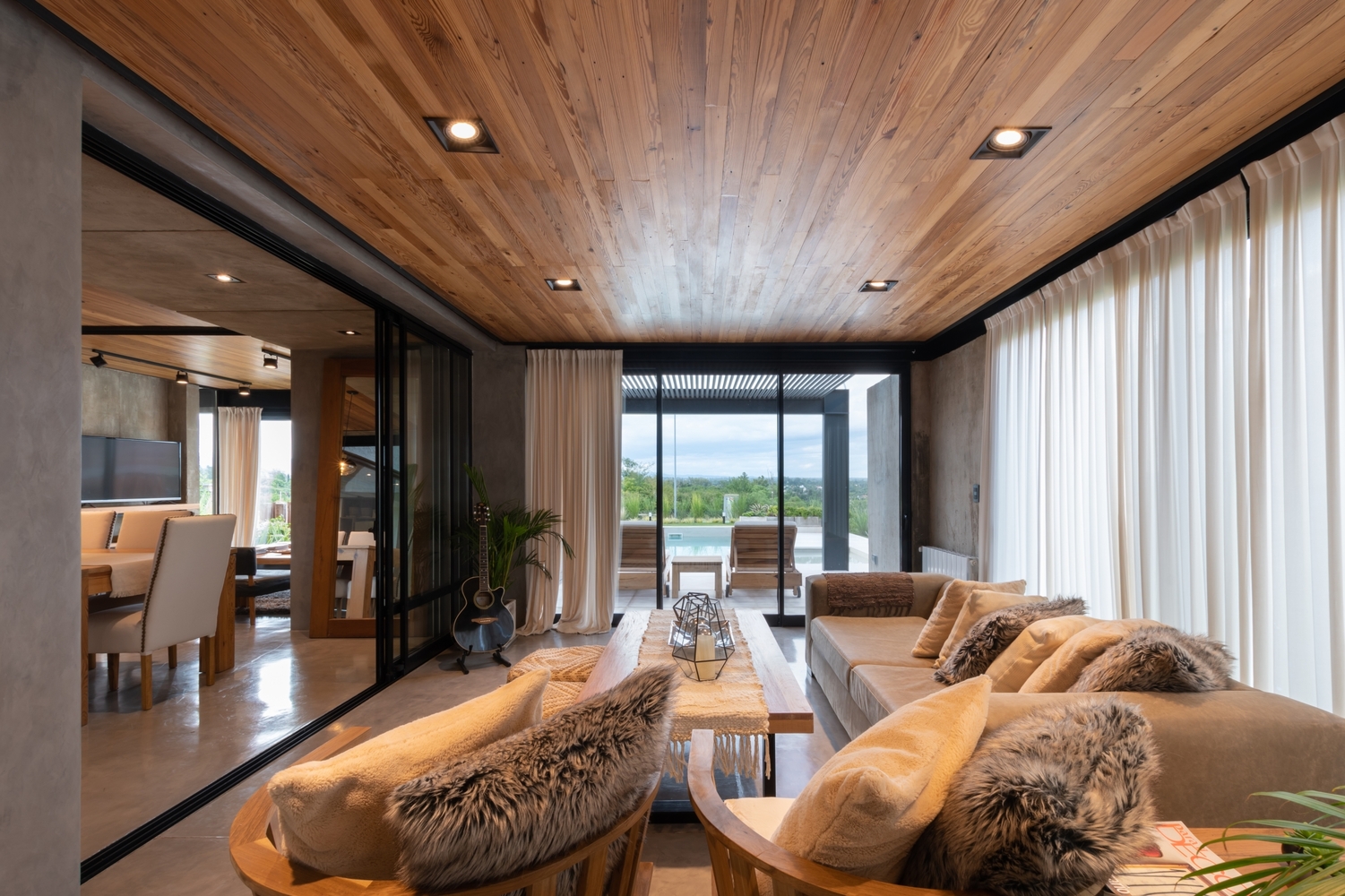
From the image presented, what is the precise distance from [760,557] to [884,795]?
5093mm

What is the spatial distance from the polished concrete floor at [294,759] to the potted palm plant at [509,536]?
52.0 inches

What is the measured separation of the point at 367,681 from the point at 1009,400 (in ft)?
14.3

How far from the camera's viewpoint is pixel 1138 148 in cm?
246

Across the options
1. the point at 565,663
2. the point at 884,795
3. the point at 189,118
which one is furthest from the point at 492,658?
the point at 884,795

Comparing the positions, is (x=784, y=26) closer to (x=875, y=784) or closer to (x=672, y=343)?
(x=875, y=784)

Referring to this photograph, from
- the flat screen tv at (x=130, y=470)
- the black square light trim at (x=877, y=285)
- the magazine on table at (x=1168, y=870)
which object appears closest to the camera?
the magazine on table at (x=1168, y=870)

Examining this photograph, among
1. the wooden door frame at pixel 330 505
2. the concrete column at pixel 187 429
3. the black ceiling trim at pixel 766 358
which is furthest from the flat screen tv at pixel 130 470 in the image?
the black ceiling trim at pixel 766 358

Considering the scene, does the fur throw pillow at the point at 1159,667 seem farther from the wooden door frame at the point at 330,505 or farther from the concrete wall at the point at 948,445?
the wooden door frame at the point at 330,505

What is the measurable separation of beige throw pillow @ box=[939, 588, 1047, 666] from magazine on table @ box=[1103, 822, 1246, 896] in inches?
61.9

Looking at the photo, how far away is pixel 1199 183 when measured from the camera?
2701 mm

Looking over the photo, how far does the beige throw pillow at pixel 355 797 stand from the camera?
100 cm

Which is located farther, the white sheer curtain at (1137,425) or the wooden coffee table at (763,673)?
the white sheer curtain at (1137,425)

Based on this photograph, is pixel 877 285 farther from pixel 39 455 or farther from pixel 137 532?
pixel 137 532

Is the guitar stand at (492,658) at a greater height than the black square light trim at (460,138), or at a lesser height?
lesser
